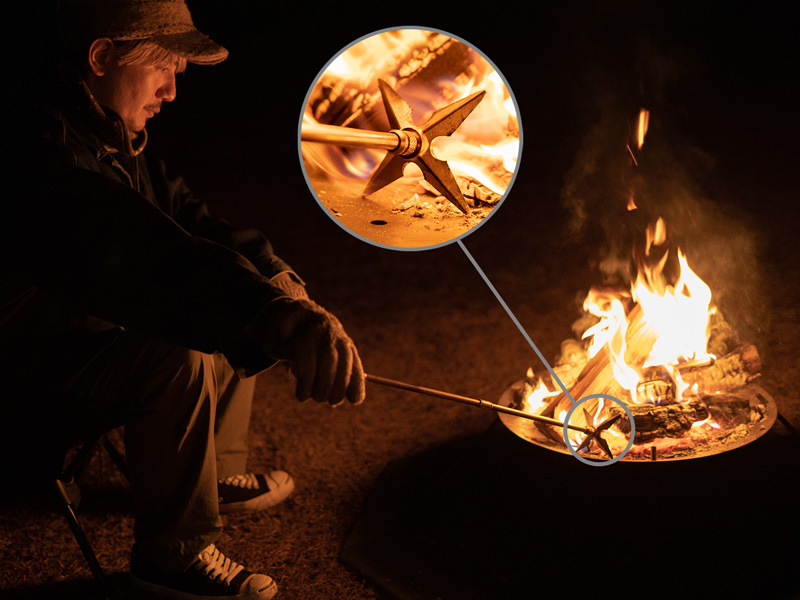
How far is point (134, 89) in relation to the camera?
188cm

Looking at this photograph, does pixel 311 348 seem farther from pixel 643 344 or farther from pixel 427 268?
pixel 427 268

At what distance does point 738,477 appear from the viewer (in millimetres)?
2104

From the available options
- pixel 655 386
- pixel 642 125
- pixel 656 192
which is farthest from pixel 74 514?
pixel 642 125

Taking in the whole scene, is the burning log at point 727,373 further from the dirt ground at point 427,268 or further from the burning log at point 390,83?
the burning log at point 390,83

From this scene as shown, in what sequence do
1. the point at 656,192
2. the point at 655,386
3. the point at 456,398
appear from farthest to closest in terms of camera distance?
the point at 656,192, the point at 655,386, the point at 456,398

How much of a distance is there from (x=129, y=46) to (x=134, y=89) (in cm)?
11

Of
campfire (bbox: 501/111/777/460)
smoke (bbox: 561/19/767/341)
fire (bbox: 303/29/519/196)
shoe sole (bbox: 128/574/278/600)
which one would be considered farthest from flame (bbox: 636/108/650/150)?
shoe sole (bbox: 128/574/278/600)

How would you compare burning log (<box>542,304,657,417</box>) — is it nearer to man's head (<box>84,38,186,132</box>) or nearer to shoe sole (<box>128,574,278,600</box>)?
shoe sole (<box>128,574,278,600</box>)

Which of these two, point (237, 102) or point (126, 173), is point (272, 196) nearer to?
point (237, 102)

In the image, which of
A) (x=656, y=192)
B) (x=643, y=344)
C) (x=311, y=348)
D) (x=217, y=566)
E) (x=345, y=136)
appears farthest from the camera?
(x=656, y=192)

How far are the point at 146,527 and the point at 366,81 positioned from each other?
→ 1235 millimetres

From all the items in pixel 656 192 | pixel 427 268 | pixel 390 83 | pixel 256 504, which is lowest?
pixel 427 268

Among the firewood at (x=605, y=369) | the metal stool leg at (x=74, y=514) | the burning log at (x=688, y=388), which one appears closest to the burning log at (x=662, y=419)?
the burning log at (x=688, y=388)

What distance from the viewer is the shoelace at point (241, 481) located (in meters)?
2.45
